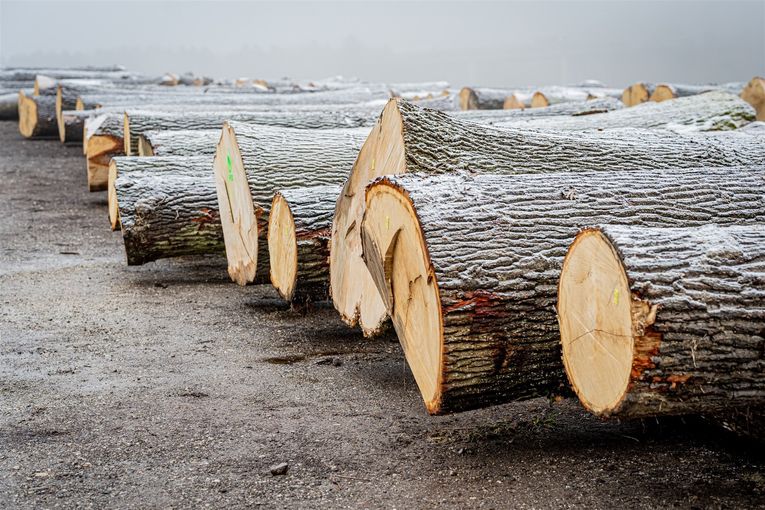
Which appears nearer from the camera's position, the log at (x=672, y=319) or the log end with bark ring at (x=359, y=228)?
the log at (x=672, y=319)

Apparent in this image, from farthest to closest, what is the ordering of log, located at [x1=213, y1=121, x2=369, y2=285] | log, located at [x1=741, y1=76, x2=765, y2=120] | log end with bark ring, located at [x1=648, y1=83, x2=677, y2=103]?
log end with bark ring, located at [x1=648, y1=83, x2=677, y2=103], log, located at [x1=741, y1=76, x2=765, y2=120], log, located at [x1=213, y1=121, x2=369, y2=285]

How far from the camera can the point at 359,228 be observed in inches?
141

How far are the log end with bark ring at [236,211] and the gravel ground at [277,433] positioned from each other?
30cm

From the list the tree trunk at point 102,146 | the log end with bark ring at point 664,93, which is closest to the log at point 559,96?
the log end with bark ring at point 664,93

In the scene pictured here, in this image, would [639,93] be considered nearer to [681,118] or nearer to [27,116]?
[681,118]

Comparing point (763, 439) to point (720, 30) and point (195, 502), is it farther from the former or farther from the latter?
point (720, 30)

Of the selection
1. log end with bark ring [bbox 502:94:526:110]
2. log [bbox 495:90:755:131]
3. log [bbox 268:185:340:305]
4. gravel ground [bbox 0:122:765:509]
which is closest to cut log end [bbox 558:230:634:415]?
gravel ground [bbox 0:122:765:509]

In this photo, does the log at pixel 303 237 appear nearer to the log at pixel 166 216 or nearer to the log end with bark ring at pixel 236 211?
the log end with bark ring at pixel 236 211

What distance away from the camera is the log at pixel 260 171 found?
176 inches

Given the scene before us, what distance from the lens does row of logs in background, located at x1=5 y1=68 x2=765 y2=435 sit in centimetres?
222

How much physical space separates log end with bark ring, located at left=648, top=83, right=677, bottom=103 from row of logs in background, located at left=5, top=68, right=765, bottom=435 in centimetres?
565

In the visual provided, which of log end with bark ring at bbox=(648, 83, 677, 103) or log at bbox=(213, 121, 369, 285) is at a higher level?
log end with bark ring at bbox=(648, 83, 677, 103)

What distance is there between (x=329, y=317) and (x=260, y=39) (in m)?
39.6

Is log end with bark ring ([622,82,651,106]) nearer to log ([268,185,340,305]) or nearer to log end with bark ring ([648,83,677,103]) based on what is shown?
log end with bark ring ([648,83,677,103])
